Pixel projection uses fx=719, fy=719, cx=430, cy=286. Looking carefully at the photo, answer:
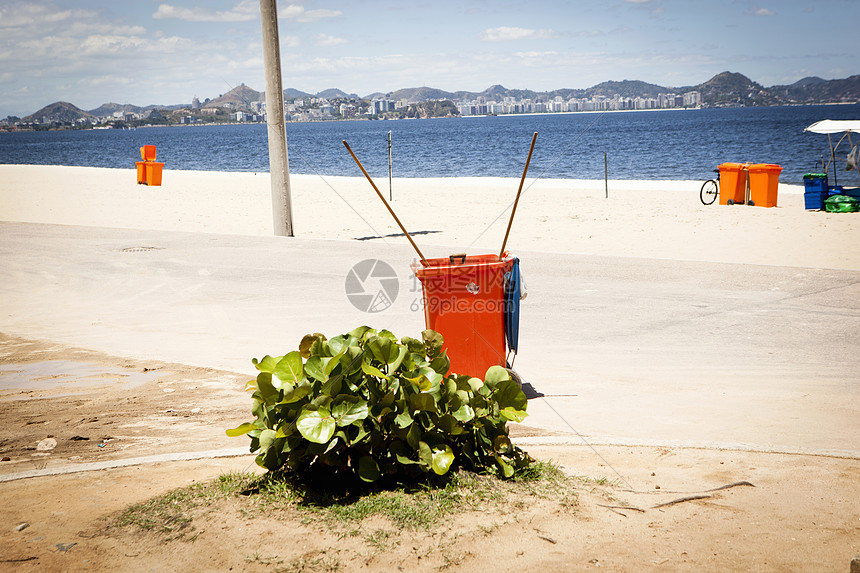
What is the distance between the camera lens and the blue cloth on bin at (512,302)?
5074mm

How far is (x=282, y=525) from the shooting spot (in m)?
3.30

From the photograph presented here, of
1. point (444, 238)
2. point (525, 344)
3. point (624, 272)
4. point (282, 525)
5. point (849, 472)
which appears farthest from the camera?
point (444, 238)

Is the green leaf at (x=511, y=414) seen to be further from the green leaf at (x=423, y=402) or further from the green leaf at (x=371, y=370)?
the green leaf at (x=371, y=370)

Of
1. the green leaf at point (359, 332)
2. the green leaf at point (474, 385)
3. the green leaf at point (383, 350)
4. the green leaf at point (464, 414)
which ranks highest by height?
the green leaf at point (359, 332)

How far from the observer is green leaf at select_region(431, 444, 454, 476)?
3471 millimetres

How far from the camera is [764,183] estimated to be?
61.3 ft

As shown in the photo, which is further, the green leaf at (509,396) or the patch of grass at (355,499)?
the green leaf at (509,396)

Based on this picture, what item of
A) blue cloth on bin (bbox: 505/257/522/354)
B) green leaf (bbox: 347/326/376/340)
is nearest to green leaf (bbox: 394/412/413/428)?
green leaf (bbox: 347/326/376/340)

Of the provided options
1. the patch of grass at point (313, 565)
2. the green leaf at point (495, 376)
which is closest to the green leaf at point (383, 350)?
the green leaf at point (495, 376)

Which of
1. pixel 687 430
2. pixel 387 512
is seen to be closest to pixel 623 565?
pixel 387 512

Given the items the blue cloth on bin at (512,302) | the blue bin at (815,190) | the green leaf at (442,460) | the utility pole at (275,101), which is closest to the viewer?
the green leaf at (442,460)

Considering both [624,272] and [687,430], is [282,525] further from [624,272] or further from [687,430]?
[624,272]

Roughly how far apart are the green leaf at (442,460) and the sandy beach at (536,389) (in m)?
0.27

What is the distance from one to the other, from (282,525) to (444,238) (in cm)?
1123
